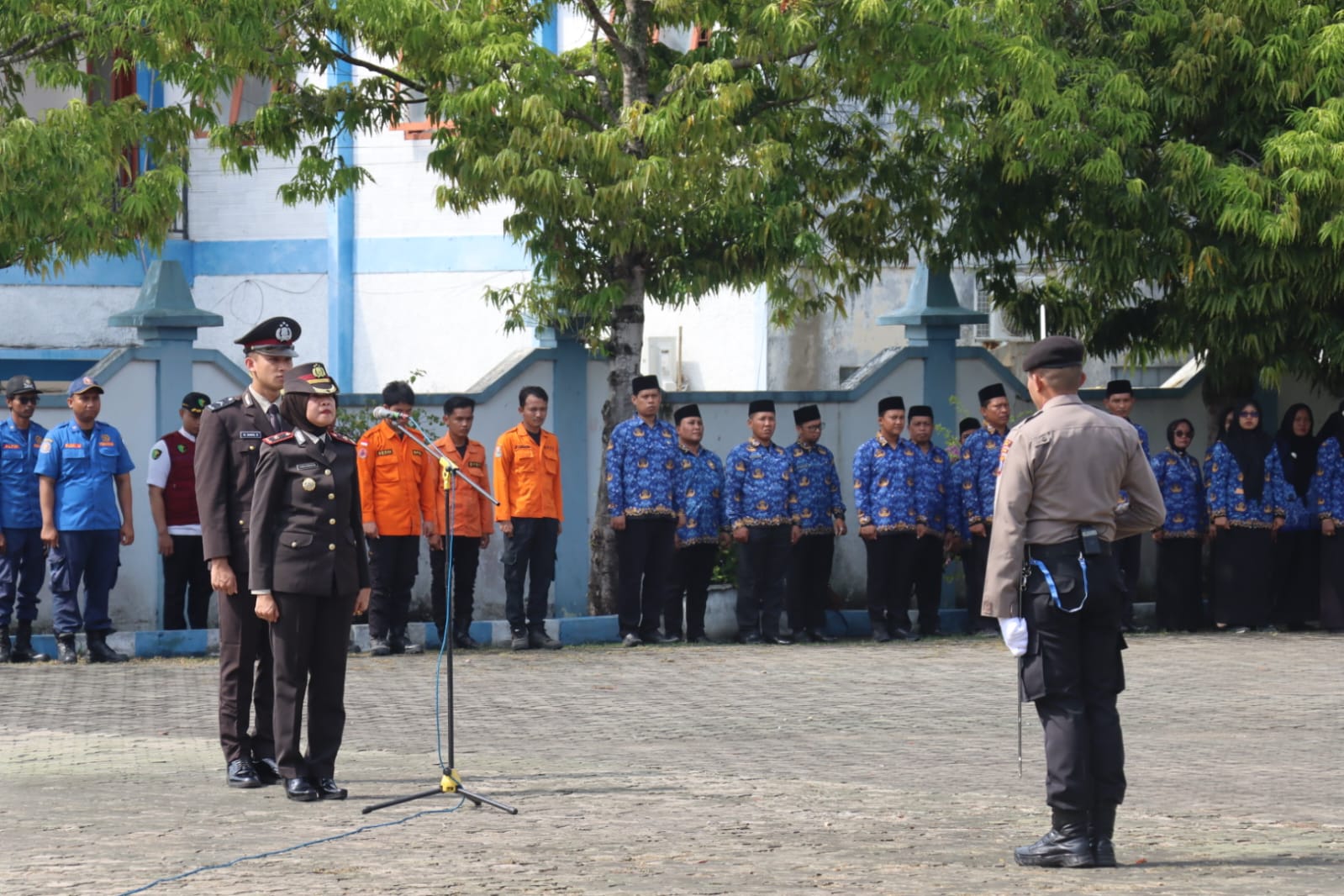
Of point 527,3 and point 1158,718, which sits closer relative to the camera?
point 1158,718

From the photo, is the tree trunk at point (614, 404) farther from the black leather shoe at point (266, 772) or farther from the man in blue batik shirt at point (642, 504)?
the black leather shoe at point (266, 772)

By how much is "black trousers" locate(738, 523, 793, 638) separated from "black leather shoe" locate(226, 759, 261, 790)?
22.1ft

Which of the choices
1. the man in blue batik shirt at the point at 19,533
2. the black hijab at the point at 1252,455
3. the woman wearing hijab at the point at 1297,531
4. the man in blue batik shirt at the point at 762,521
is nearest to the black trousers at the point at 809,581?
the man in blue batik shirt at the point at 762,521

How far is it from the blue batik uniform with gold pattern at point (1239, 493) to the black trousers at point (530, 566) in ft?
18.4

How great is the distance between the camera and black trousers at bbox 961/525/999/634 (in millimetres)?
15477

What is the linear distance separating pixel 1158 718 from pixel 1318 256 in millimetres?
5589

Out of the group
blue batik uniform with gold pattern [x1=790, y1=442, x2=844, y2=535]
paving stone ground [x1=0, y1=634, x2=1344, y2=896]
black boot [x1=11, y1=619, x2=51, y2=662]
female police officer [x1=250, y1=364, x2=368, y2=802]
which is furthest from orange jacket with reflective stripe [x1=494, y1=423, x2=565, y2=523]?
female police officer [x1=250, y1=364, x2=368, y2=802]

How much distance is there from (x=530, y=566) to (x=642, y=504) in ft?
3.23

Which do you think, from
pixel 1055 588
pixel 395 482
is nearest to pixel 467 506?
pixel 395 482

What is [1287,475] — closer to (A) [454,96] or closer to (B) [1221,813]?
(A) [454,96]

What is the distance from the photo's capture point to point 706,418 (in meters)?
16.6

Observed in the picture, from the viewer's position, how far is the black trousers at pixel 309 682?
27.1 ft

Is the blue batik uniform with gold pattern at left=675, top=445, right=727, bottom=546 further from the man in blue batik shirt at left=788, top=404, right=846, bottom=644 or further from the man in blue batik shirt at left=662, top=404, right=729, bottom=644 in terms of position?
the man in blue batik shirt at left=788, top=404, right=846, bottom=644

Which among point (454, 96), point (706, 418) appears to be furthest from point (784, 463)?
point (454, 96)
